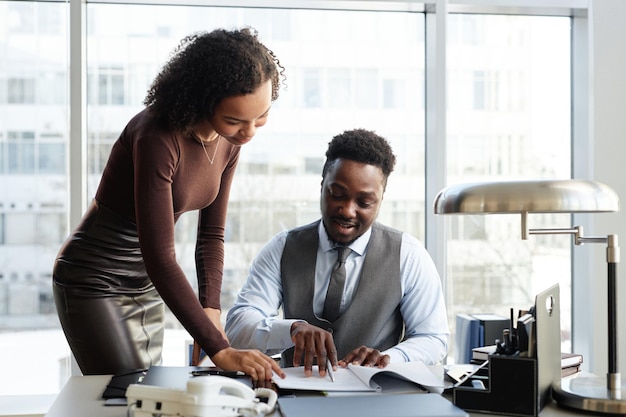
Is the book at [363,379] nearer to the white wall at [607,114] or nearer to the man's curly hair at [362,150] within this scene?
the man's curly hair at [362,150]

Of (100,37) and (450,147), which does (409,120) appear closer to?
(450,147)

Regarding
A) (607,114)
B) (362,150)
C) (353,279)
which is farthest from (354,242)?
(607,114)

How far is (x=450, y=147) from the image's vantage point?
323cm

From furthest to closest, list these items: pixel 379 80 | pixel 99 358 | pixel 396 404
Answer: pixel 379 80 < pixel 99 358 < pixel 396 404

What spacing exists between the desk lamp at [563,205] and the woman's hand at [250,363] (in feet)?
1.43

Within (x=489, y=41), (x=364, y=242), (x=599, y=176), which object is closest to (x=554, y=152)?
(x=599, y=176)

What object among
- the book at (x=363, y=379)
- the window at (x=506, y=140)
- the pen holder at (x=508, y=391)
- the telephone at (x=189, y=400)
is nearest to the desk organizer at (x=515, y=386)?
the pen holder at (x=508, y=391)

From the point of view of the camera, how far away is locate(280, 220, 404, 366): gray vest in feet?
6.92

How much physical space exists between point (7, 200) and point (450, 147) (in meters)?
1.77

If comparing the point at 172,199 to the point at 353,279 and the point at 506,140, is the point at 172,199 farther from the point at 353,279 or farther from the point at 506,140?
the point at 506,140

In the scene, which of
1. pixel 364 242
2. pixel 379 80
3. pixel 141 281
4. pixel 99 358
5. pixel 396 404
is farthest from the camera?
Answer: pixel 379 80

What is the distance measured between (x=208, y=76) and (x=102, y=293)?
614 mm

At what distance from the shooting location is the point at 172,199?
1.85 meters

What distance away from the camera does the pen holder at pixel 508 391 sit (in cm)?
134
